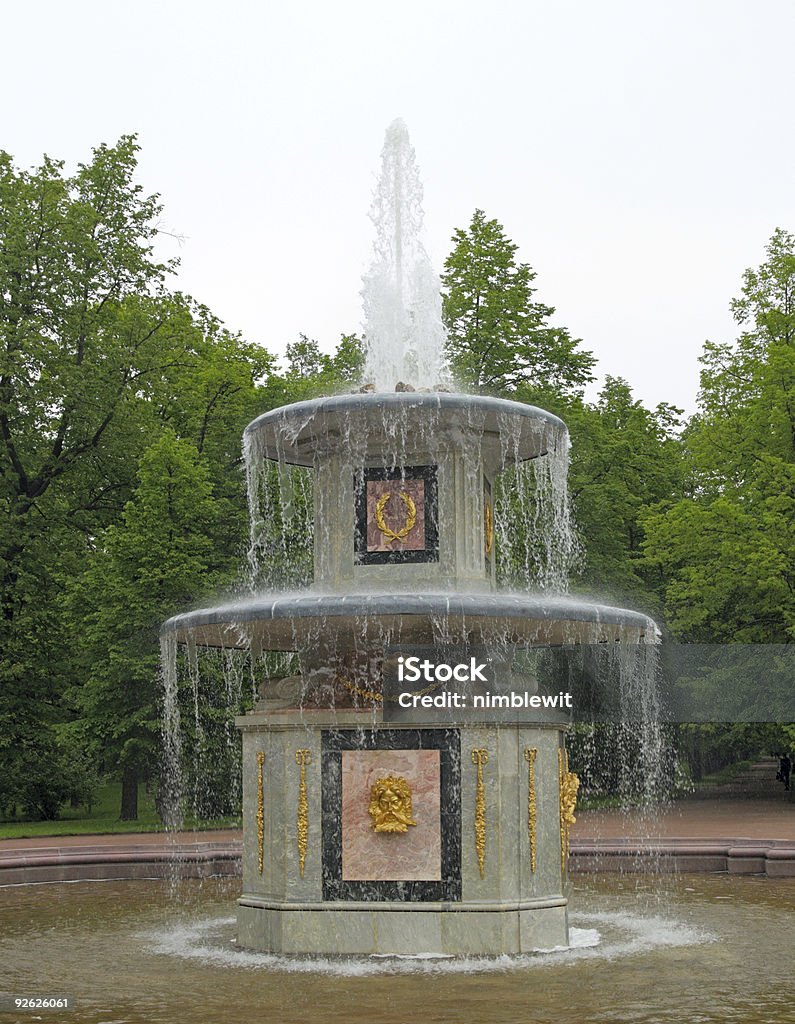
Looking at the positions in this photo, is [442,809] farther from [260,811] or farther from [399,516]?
[399,516]

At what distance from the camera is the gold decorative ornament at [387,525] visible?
13914 millimetres

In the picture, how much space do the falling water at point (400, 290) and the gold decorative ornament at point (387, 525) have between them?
5.69 ft

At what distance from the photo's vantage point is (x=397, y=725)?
13141mm

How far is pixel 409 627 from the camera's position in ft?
42.9

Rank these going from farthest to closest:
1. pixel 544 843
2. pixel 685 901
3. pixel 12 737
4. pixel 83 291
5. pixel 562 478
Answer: pixel 83 291 → pixel 12 737 → pixel 685 901 → pixel 562 478 → pixel 544 843

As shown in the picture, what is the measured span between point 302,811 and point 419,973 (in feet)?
6.55

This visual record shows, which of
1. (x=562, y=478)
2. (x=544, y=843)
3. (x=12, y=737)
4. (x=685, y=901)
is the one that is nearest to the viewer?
(x=544, y=843)

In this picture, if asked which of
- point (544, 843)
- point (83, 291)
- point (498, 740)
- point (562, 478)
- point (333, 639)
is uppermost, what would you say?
point (83, 291)

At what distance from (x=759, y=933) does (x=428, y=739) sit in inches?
167

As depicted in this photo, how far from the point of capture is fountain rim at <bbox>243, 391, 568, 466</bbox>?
43.7 ft

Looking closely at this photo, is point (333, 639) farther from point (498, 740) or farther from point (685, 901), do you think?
point (685, 901)

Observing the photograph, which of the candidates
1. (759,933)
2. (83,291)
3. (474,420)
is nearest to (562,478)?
(474,420)

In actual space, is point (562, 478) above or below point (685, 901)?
above

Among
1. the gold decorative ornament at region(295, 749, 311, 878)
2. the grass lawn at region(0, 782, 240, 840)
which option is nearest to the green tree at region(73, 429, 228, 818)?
the grass lawn at region(0, 782, 240, 840)
